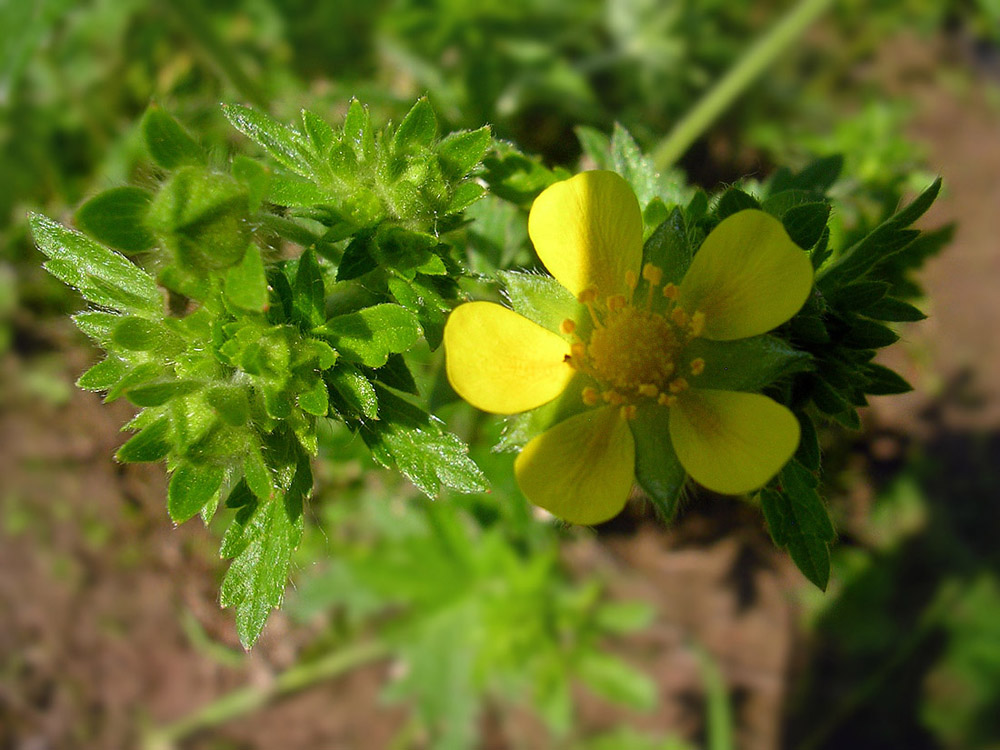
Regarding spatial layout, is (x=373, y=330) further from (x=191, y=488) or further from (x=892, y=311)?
(x=892, y=311)

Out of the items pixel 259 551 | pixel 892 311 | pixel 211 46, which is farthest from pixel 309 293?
pixel 211 46

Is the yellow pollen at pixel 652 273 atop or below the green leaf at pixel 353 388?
atop

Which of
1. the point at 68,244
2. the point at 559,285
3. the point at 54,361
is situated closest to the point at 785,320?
the point at 559,285

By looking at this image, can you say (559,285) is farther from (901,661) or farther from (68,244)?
(901,661)

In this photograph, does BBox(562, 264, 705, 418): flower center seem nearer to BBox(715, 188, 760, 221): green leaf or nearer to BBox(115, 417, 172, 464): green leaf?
BBox(715, 188, 760, 221): green leaf

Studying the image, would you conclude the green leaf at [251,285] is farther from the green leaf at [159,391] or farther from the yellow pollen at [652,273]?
the yellow pollen at [652,273]

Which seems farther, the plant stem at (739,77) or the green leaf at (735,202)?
the plant stem at (739,77)

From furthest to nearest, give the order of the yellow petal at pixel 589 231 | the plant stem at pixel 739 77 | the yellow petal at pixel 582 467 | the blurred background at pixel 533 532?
the blurred background at pixel 533 532, the plant stem at pixel 739 77, the yellow petal at pixel 589 231, the yellow petal at pixel 582 467

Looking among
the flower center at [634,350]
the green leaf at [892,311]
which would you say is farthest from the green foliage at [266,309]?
the green leaf at [892,311]
